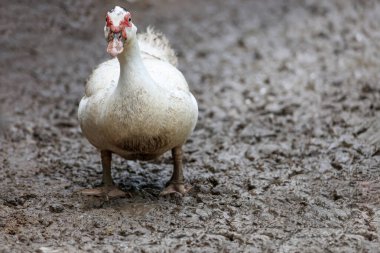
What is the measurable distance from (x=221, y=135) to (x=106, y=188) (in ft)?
6.45

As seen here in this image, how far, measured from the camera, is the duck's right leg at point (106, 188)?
527 cm

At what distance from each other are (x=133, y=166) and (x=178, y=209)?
123 centimetres

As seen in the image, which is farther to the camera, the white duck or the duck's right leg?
the duck's right leg

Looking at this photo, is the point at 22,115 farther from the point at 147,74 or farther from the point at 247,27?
the point at 247,27

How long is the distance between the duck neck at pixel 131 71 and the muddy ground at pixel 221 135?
914mm

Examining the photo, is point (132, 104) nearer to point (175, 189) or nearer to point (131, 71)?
point (131, 71)

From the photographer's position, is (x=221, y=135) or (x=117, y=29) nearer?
(x=117, y=29)

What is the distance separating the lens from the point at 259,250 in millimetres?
4309

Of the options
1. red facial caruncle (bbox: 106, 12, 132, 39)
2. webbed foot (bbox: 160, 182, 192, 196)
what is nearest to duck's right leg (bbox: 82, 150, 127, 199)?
webbed foot (bbox: 160, 182, 192, 196)

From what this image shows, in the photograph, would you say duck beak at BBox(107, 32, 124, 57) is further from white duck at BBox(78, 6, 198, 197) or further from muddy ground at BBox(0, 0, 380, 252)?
muddy ground at BBox(0, 0, 380, 252)

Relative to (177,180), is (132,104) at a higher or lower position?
higher

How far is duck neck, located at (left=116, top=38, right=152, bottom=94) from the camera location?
4.71 meters

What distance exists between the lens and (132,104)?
468 cm

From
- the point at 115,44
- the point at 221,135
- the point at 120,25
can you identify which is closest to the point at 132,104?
the point at 115,44
